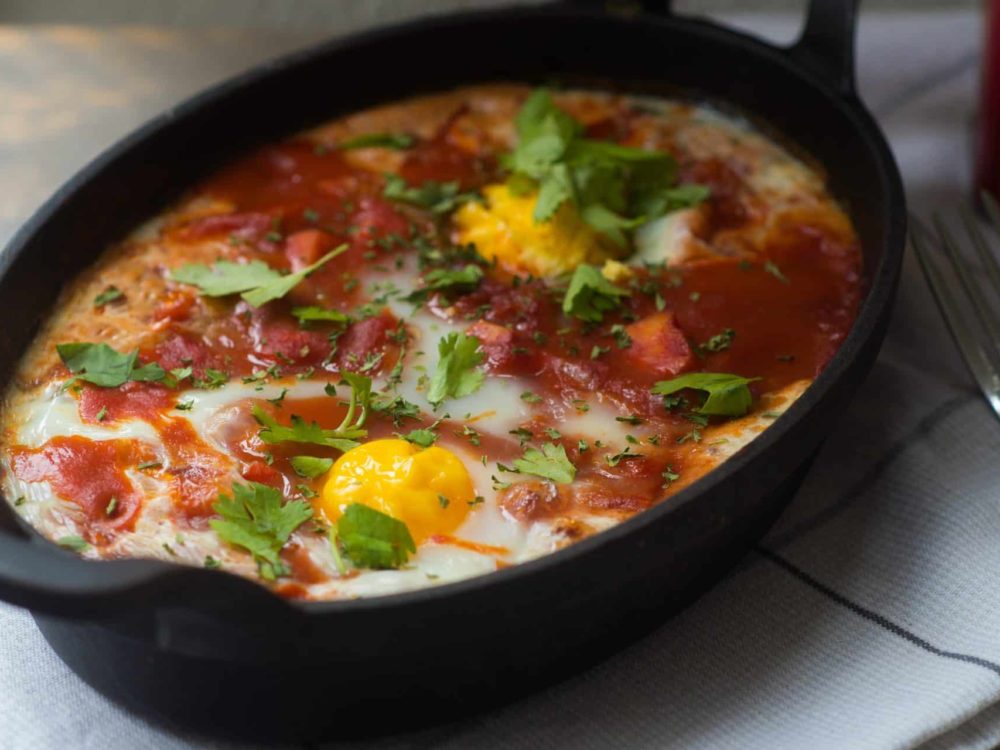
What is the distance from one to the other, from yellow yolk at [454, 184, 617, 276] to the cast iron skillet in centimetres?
73

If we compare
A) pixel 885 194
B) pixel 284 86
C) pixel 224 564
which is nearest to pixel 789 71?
pixel 885 194

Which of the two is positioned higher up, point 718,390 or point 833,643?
point 718,390

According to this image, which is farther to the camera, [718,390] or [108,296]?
[108,296]

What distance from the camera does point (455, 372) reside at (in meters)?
2.94

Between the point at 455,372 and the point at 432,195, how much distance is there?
0.85m

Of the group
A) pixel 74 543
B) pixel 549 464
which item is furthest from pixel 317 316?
pixel 74 543

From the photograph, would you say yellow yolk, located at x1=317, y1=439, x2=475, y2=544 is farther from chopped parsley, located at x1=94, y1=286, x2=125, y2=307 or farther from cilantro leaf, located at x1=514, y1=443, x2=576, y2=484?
chopped parsley, located at x1=94, y1=286, x2=125, y2=307

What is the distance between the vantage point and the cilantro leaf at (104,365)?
289cm

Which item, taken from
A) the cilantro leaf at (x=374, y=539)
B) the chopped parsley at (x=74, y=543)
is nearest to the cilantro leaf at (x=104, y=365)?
the chopped parsley at (x=74, y=543)

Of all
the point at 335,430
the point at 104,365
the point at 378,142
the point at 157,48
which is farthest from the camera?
the point at 157,48

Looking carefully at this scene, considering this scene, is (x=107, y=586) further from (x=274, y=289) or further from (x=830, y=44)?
(x=830, y=44)

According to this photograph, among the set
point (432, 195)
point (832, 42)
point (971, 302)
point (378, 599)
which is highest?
point (832, 42)

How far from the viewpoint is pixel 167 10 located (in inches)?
203

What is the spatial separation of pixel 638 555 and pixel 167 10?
12.3 feet
